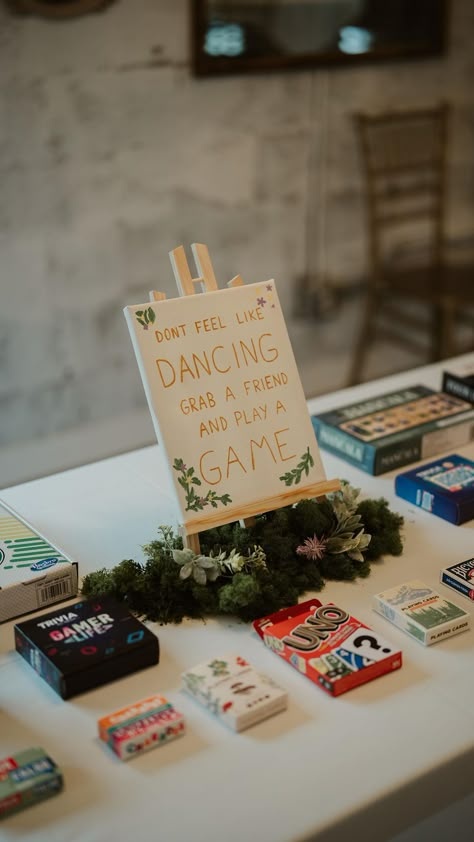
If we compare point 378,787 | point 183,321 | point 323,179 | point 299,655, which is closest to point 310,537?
point 299,655

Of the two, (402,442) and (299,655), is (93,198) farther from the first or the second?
(299,655)

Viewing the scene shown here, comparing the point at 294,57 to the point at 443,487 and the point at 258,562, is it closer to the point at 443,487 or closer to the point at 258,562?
the point at 443,487

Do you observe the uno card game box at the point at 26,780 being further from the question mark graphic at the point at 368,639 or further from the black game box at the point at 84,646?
the question mark graphic at the point at 368,639

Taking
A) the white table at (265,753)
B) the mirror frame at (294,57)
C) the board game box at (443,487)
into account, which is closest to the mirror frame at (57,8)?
the mirror frame at (294,57)

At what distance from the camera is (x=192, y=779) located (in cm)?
113

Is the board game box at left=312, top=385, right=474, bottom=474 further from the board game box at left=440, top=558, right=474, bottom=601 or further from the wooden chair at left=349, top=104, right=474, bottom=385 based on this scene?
the wooden chair at left=349, top=104, right=474, bottom=385

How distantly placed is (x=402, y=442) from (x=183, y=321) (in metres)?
0.60

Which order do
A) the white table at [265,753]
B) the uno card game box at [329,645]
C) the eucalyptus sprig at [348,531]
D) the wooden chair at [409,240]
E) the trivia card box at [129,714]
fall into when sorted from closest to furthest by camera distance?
the white table at [265,753]
the trivia card box at [129,714]
the uno card game box at [329,645]
the eucalyptus sprig at [348,531]
the wooden chair at [409,240]

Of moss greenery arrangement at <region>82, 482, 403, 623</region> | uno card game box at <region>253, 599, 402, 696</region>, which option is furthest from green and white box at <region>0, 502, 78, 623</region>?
uno card game box at <region>253, 599, 402, 696</region>

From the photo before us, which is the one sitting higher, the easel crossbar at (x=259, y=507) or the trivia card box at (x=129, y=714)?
the easel crossbar at (x=259, y=507)

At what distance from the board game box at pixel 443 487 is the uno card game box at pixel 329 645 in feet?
1.32

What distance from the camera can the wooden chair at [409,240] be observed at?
14.1 ft

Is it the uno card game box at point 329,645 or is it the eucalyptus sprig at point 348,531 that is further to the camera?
the eucalyptus sprig at point 348,531

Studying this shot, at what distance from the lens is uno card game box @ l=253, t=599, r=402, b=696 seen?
130cm
